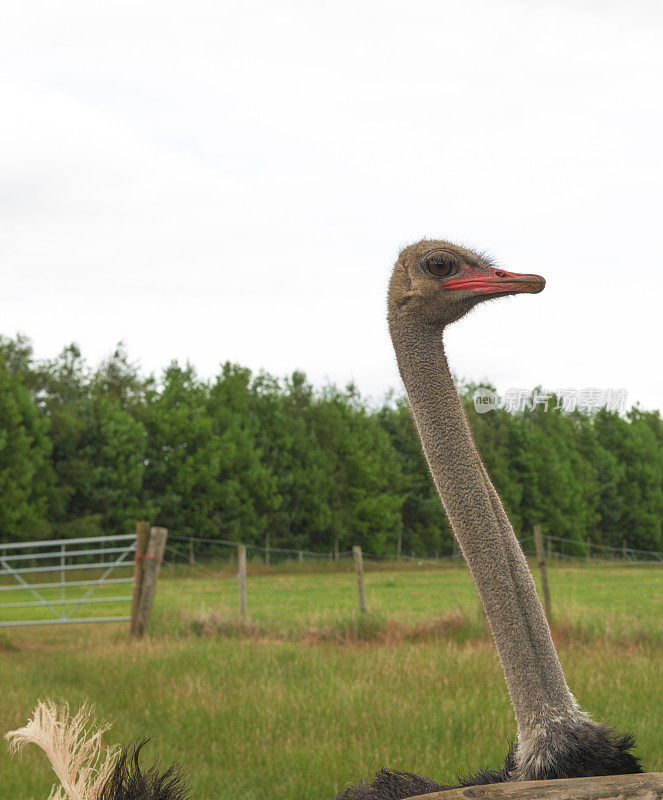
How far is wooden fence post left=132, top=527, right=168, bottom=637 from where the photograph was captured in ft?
32.9

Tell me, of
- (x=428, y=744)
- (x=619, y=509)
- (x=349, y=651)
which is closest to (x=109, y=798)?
(x=428, y=744)

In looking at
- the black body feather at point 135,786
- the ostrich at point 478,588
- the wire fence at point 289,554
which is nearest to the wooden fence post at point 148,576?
the black body feather at point 135,786

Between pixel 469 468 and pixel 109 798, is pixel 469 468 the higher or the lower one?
the higher one

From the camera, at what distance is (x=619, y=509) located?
48188 millimetres

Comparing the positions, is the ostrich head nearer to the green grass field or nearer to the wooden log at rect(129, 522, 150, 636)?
the green grass field

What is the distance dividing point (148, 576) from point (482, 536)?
840cm

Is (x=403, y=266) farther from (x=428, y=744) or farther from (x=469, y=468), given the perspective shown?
(x=428, y=744)

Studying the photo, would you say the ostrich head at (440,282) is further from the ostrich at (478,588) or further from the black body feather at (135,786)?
the black body feather at (135,786)

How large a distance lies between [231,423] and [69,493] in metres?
7.31

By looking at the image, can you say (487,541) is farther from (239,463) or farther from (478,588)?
(239,463)

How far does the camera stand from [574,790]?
1775 mm

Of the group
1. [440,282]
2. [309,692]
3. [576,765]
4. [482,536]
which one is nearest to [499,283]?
[440,282]

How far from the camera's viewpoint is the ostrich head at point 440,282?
2402 millimetres

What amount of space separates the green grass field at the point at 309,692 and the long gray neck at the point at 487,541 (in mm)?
2278
